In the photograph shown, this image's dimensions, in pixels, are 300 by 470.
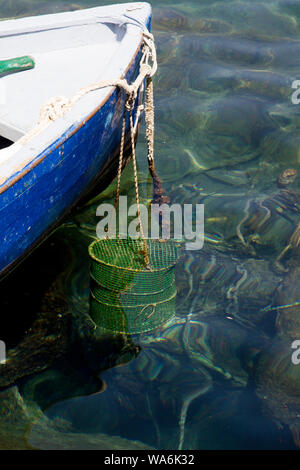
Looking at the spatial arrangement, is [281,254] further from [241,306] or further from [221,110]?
[221,110]

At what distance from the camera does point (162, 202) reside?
568 centimetres

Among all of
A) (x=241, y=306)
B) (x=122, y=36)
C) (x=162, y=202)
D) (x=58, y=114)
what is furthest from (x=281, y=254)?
(x=122, y=36)

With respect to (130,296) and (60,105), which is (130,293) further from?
(60,105)

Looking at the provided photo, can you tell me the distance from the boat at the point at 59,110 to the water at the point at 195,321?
0.63m

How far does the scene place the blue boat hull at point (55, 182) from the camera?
372cm

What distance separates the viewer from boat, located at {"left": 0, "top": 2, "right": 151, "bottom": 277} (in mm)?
3824

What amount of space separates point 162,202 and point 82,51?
1922mm

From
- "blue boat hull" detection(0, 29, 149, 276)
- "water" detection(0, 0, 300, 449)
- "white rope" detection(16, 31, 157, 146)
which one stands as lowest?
"water" detection(0, 0, 300, 449)

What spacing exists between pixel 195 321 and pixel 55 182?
1.63 meters

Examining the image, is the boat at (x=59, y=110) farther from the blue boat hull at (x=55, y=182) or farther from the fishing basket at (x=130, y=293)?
the fishing basket at (x=130, y=293)

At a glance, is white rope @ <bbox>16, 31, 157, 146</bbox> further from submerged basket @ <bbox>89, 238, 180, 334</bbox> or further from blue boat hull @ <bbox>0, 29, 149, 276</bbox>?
submerged basket @ <bbox>89, 238, 180, 334</bbox>

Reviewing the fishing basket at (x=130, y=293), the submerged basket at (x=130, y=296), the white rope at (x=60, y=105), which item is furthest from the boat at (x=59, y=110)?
the submerged basket at (x=130, y=296)

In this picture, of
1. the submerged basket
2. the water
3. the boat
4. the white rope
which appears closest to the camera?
the water

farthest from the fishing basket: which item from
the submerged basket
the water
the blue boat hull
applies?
the blue boat hull
